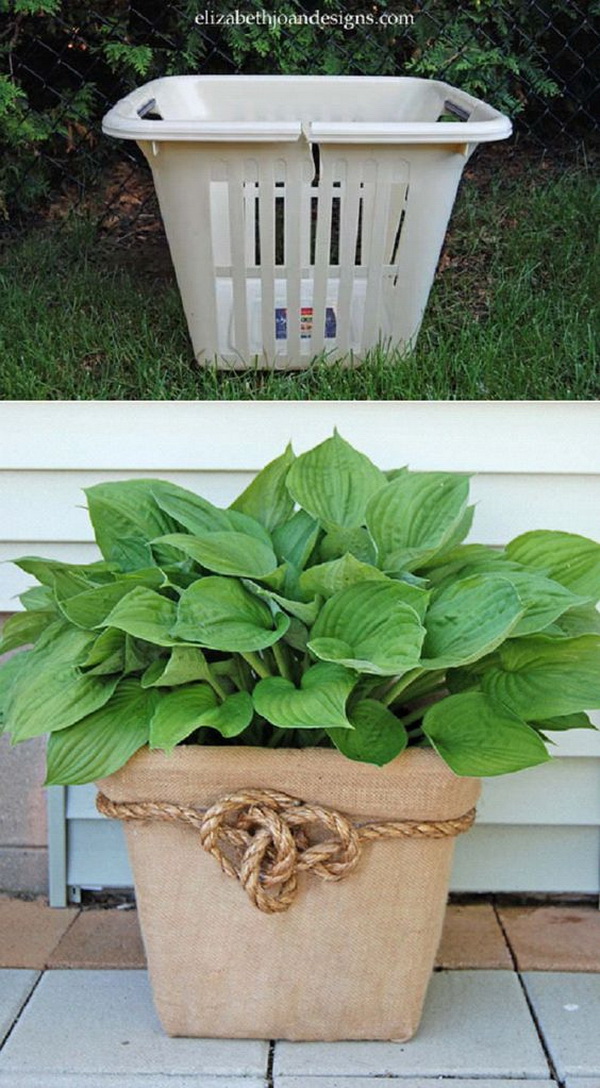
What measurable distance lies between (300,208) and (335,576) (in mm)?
547

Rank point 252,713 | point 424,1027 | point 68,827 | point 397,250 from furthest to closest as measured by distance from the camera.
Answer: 1. point 68,827
2. point 397,250
3. point 424,1027
4. point 252,713

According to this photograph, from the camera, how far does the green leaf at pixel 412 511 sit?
1372mm

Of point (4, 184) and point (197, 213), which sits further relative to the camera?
point (4, 184)

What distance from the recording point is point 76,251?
1.89 m

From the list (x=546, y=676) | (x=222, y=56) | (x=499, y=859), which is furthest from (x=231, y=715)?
(x=222, y=56)

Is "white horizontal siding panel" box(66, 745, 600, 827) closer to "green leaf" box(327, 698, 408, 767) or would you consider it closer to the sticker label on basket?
"green leaf" box(327, 698, 408, 767)

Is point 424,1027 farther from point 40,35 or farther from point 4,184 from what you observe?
point 40,35

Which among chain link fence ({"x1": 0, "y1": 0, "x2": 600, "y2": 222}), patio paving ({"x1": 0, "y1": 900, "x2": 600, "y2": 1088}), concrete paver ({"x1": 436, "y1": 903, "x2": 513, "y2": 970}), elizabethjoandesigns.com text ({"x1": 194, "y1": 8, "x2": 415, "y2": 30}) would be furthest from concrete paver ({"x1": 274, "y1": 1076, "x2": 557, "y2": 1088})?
elizabethjoandesigns.com text ({"x1": 194, "y1": 8, "x2": 415, "y2": 30})

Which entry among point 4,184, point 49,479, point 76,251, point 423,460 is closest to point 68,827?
point 49,479

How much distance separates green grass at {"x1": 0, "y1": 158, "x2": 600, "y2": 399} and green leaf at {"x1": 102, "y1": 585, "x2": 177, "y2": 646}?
0.45 m

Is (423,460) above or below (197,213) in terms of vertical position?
below

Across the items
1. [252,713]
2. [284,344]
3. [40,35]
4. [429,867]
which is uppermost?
[40,35]

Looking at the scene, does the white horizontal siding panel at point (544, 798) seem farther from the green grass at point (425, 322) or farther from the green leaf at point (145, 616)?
the green leaf at point (145, 616)

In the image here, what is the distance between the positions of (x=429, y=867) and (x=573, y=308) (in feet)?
3.04
